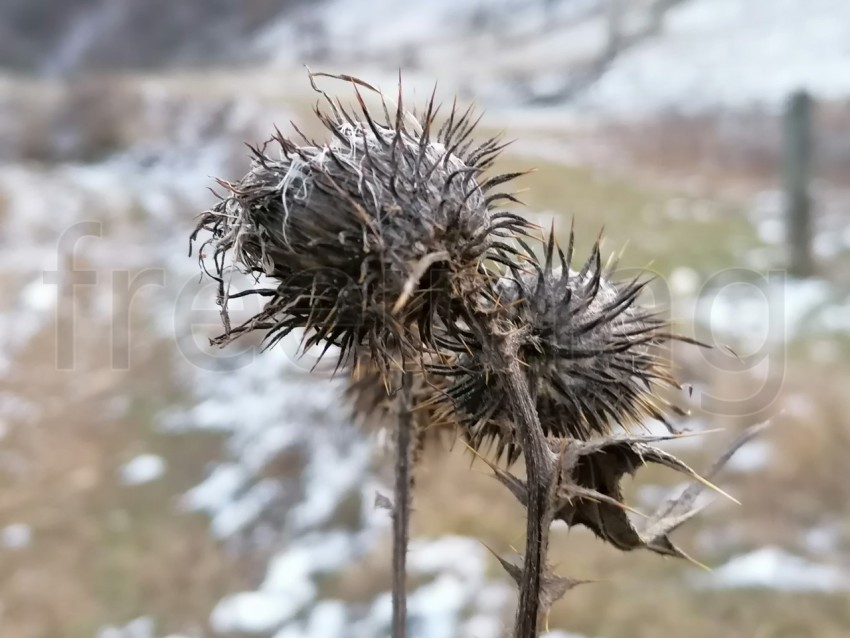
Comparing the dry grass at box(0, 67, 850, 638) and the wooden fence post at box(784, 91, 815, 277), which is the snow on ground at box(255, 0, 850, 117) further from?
the dry grass at box(0, 67, 850, 638)

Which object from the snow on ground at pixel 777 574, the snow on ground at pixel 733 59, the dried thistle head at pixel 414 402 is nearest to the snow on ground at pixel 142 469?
the snow on ground at pixel 777 574

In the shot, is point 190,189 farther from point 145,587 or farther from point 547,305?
point 547,305

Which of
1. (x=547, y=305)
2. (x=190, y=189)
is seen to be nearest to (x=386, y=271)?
(x=547, y=305)

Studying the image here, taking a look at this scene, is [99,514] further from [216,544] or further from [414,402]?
[414,402]

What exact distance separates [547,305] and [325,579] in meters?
3.63

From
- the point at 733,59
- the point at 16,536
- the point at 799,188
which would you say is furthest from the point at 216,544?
the point at 733,59

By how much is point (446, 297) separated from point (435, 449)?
1.13m

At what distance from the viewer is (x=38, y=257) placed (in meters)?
9.76

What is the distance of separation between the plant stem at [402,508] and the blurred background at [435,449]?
0.79ft

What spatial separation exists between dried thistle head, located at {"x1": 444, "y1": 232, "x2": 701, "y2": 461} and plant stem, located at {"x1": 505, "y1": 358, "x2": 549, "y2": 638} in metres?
0.11

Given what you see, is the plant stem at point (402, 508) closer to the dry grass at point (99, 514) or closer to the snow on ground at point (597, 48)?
the dry grass at point (99, 514)

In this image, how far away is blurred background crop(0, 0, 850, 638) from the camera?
4332 mm

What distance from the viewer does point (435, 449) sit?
218 cm

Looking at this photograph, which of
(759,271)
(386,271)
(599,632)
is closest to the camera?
(386,271)
